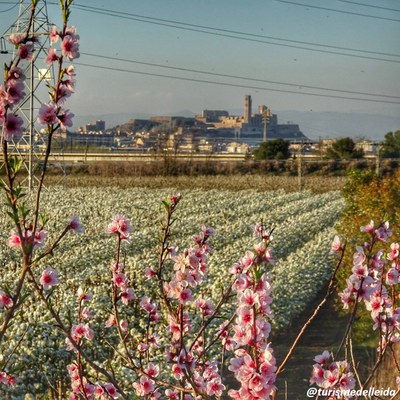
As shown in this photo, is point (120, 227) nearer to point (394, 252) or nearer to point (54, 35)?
point (54, 35)

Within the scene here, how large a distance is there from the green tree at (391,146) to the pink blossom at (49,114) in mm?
47150

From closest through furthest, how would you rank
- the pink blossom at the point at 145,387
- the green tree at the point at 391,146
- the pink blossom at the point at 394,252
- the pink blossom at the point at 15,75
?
the pink blossom at the point at 15,75
the pink blossom at the point at 145,387
the pink blossom at the point at 394,252
the green tree at the point at 391,146

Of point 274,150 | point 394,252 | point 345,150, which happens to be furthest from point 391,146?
point 394,252

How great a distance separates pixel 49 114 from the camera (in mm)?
2266

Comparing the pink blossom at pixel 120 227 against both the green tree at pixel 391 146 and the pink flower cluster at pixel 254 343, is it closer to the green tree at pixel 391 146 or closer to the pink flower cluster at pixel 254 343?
the pink flower cluster at pixel 254 343

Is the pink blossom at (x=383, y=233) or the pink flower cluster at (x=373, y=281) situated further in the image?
the pink blossom at (x=383, y=233)

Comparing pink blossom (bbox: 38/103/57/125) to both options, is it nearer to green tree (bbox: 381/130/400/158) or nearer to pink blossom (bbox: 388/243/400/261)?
pink blossom (bbox: 388/243/400/261)

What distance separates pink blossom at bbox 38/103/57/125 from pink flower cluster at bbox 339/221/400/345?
1.15m

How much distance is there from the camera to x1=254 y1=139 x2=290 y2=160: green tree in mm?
44688

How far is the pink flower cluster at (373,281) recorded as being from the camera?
2.72 meters

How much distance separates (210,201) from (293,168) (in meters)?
18.2

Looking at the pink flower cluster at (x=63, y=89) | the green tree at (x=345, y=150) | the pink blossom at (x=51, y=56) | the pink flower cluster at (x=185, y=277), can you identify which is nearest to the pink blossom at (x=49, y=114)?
the pink flower cluster at (x=63, y=89)

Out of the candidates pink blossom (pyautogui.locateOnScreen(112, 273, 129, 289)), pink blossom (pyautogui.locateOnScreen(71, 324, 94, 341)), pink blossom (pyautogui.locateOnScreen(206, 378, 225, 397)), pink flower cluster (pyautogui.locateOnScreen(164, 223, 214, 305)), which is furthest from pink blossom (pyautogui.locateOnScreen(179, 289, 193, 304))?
pink blossom (pyautogui.locateOnScreen(71, 324, 94, 341))

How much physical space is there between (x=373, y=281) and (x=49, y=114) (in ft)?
4.71
